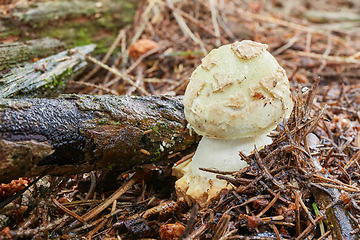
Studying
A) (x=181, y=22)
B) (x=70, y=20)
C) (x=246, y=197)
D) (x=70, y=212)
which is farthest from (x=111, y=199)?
(x=181, y=22)

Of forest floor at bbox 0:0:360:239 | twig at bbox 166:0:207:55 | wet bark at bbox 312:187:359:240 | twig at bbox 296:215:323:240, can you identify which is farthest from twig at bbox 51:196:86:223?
twig at bbox 166:0:207:55

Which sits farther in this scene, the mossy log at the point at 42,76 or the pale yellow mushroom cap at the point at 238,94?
the mossy log at the point at 42,76

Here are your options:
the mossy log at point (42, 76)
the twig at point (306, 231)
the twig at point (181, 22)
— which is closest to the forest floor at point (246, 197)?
the twig at point (306, 231)

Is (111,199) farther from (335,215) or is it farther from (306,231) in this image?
(335,215)

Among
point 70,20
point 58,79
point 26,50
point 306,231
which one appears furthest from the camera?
point 70,20

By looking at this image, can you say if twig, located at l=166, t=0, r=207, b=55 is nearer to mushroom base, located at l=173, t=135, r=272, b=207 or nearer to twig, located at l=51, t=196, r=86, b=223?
mushroom base, located at l=173, t=135, r=272, b=207

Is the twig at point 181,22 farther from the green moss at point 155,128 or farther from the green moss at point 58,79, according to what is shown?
the green moss at point 155,128

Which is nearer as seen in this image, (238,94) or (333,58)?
(238,94)
